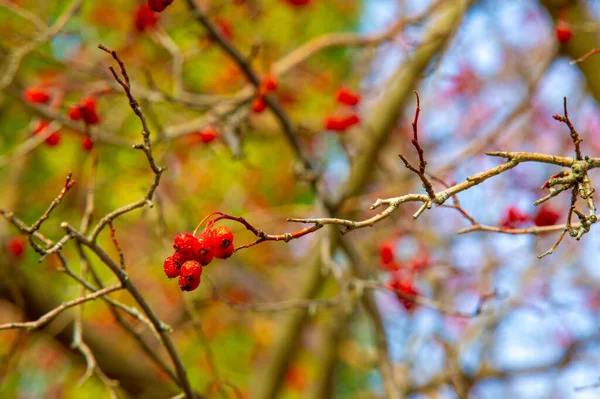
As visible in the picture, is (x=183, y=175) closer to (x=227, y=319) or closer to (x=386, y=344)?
(x=227, y=319)

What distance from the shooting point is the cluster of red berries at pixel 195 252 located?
1.58 meters

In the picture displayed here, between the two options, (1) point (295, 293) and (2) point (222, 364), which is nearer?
(1) point (295, 293)

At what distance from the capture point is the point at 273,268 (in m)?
7.12

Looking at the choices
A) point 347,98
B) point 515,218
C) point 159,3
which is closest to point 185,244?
point 159,3

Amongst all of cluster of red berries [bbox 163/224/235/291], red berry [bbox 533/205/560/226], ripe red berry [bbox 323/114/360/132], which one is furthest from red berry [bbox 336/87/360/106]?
cluster of red berries [bbox 163/224/235/291]

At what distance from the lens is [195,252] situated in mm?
1610

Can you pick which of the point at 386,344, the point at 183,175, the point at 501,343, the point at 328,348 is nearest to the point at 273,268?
the point at 183,175

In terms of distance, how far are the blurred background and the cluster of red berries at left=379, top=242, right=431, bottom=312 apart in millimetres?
19

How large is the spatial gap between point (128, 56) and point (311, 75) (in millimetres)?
2472

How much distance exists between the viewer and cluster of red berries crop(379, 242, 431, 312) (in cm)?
300

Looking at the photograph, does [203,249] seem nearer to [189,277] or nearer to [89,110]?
[189,277]

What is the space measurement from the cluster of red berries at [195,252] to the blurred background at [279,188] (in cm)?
75

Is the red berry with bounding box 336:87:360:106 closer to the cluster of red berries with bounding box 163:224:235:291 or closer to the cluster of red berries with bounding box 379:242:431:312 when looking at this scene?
the cluster of red berries with bounding box 379:242:431:312

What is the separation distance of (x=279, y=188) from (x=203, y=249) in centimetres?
556
